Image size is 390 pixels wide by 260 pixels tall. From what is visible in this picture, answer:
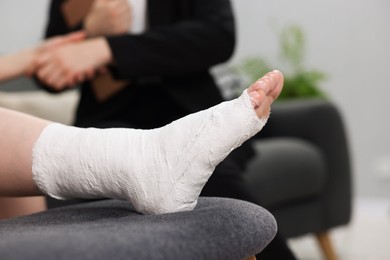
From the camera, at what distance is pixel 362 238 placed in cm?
274

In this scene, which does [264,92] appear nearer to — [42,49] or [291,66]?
[42,49]

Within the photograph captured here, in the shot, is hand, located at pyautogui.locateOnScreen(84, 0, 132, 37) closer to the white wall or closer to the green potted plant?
the green potted plant

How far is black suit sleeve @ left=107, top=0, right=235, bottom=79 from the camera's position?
1.27m

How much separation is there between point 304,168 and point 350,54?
143cm

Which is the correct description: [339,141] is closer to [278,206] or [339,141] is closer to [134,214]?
[278,206]

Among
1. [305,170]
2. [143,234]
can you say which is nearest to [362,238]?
[305,170]

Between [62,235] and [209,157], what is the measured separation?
0.61 ft

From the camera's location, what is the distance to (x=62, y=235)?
65 centimetres

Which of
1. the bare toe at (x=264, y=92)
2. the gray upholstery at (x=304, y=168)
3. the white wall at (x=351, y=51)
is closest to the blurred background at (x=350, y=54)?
the white wall at (x=351, y=51)

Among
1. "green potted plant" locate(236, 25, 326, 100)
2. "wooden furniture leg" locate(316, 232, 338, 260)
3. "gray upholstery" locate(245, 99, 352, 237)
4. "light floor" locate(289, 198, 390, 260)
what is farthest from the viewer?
"green potted plant" locate(236, 25, 326, 100)

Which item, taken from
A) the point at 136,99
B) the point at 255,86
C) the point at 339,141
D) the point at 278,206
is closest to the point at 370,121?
the point at 339,141

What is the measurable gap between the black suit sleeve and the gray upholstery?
671mm

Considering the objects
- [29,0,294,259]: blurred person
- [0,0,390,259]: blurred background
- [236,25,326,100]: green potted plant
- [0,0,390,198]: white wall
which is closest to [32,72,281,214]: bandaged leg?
[29,0,294,259]: blurred person

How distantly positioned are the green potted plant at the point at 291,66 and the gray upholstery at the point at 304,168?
65 centimetres
